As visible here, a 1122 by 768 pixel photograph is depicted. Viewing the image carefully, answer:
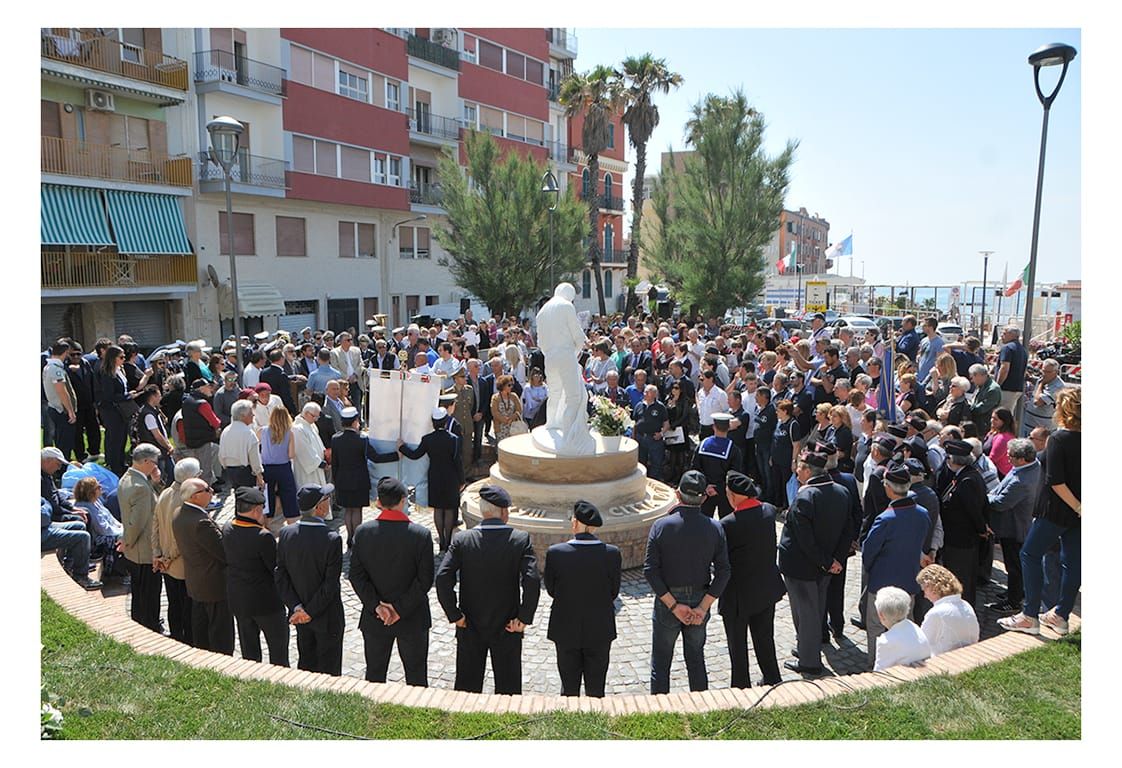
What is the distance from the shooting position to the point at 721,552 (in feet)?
18.1

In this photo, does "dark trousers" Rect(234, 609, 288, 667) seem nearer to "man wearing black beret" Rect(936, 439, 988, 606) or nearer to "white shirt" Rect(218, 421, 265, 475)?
"white shirt" Rect(218, 421, 265, 475)

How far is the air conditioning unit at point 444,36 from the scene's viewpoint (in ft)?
112

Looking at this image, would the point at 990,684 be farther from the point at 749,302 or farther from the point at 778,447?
the point at 749,302

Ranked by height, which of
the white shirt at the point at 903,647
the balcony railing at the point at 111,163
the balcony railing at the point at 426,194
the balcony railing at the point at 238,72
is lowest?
the white shirt at the point at 903,647

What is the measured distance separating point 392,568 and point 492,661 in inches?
38.0

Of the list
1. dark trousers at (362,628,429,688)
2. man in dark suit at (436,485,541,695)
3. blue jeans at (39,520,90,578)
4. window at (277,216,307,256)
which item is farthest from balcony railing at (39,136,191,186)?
man in dark suit at (436,485,541,695)

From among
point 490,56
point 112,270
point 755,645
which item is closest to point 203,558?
point 755,645

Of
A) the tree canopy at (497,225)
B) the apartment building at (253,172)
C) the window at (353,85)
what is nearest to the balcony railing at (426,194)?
the apartment building at (253,172)

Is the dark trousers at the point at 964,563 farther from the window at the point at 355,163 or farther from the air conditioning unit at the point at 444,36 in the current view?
the air conditioning unit at the point at 444,36

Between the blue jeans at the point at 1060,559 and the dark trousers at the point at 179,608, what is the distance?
21.5 ft

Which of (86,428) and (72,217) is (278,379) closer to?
(86,428)

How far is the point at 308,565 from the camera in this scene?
5.39 metres

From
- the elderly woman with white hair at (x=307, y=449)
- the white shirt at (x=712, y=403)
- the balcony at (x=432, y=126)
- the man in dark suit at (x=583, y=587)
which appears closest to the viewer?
the man in dark suit at (x=583, y=587)

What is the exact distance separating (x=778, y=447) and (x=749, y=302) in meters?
23.5
